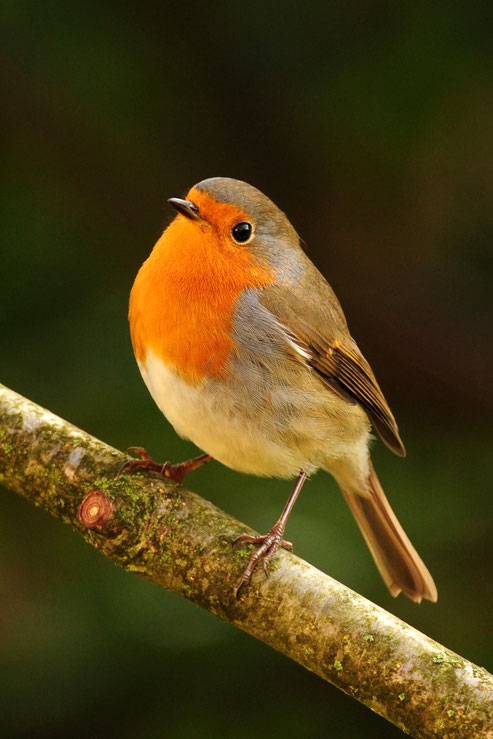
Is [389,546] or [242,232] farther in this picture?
[389,546]

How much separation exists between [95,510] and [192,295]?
647 millimetres

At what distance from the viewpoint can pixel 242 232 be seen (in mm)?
2697

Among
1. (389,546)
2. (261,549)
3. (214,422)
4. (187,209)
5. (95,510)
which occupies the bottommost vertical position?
(95,510)

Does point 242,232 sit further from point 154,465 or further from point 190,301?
point 154,465

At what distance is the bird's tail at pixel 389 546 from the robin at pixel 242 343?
0.40m

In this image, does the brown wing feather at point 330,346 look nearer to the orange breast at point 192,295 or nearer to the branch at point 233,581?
the orange breast at point 192,295

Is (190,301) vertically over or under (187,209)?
under

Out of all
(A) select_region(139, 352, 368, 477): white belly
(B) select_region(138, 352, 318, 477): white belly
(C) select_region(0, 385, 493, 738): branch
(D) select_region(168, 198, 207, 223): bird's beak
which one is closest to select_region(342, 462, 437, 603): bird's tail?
(A) select_region(139, 352, 368, 477): white belly

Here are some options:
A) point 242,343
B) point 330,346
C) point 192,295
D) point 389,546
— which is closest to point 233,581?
point 242,343

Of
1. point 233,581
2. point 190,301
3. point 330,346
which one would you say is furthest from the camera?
point 330,346

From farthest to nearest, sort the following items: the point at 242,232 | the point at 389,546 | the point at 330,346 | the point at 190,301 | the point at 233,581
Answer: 1. the point at 389,546
2. the point at 330,346
3. the point at 242,232
4. the point at 190,301
5. the point at 233,581

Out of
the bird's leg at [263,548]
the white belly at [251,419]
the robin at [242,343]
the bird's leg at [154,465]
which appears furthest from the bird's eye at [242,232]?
the bird's leg at [263,548]

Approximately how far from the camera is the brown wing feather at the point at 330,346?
108 inches

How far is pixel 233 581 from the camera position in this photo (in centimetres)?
219
